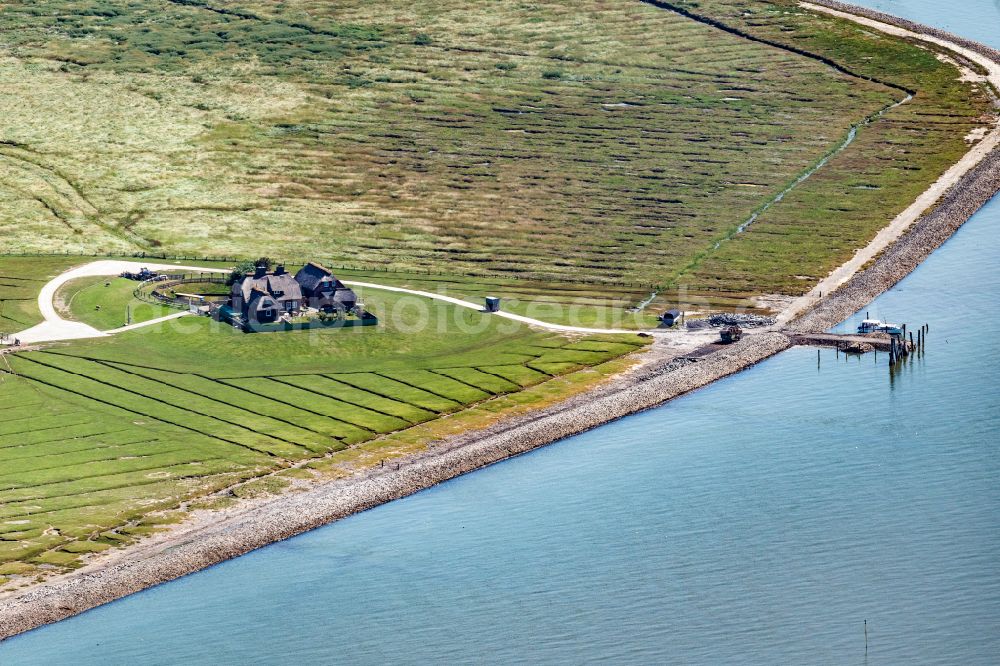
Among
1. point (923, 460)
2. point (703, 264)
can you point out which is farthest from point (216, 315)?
point (923, 460)

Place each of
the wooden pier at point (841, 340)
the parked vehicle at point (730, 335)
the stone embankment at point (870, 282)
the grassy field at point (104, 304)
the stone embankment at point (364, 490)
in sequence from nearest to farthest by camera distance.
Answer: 1. the stone embankment at point (364, 490)
2. the wooden pier at point (841, 340)
3. the parked vehicle at point (730, 335)
4. the grassy field at point (104, 304)
5. the stone embankment at point (870, 282)

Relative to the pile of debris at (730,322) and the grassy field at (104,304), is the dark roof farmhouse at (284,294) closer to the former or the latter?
the grassy field at (104,304)

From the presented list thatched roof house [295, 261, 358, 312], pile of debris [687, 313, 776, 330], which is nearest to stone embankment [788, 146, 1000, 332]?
pile of debris [687, 313, 776, 330]

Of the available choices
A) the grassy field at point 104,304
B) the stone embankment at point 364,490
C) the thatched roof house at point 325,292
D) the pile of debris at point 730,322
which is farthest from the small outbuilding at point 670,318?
the grassy field at point 104,304

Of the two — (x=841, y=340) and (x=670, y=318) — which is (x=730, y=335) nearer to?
(x=670, y=318)

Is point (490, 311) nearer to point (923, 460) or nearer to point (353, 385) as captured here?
point (353, 385)

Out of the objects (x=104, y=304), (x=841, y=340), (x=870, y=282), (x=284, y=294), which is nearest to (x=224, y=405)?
(x=284, y=294)
